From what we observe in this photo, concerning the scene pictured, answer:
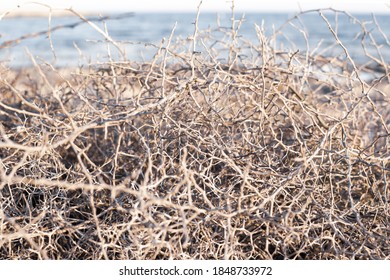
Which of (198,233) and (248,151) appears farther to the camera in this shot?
(248,151)

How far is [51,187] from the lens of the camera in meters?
1.86

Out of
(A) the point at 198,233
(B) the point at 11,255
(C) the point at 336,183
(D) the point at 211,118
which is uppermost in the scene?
(D) the point at 211,118

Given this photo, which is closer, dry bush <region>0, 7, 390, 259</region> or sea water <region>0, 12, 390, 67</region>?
dry bush <region>0, 7, 390, 259</region>

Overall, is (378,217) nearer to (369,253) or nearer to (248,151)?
(369,253)

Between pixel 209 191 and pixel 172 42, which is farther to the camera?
pixel 172 42

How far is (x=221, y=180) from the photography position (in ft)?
6.35

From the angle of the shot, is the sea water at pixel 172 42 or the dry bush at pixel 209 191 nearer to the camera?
the dry bush at pixel 209 191

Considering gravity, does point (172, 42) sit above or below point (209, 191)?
above
